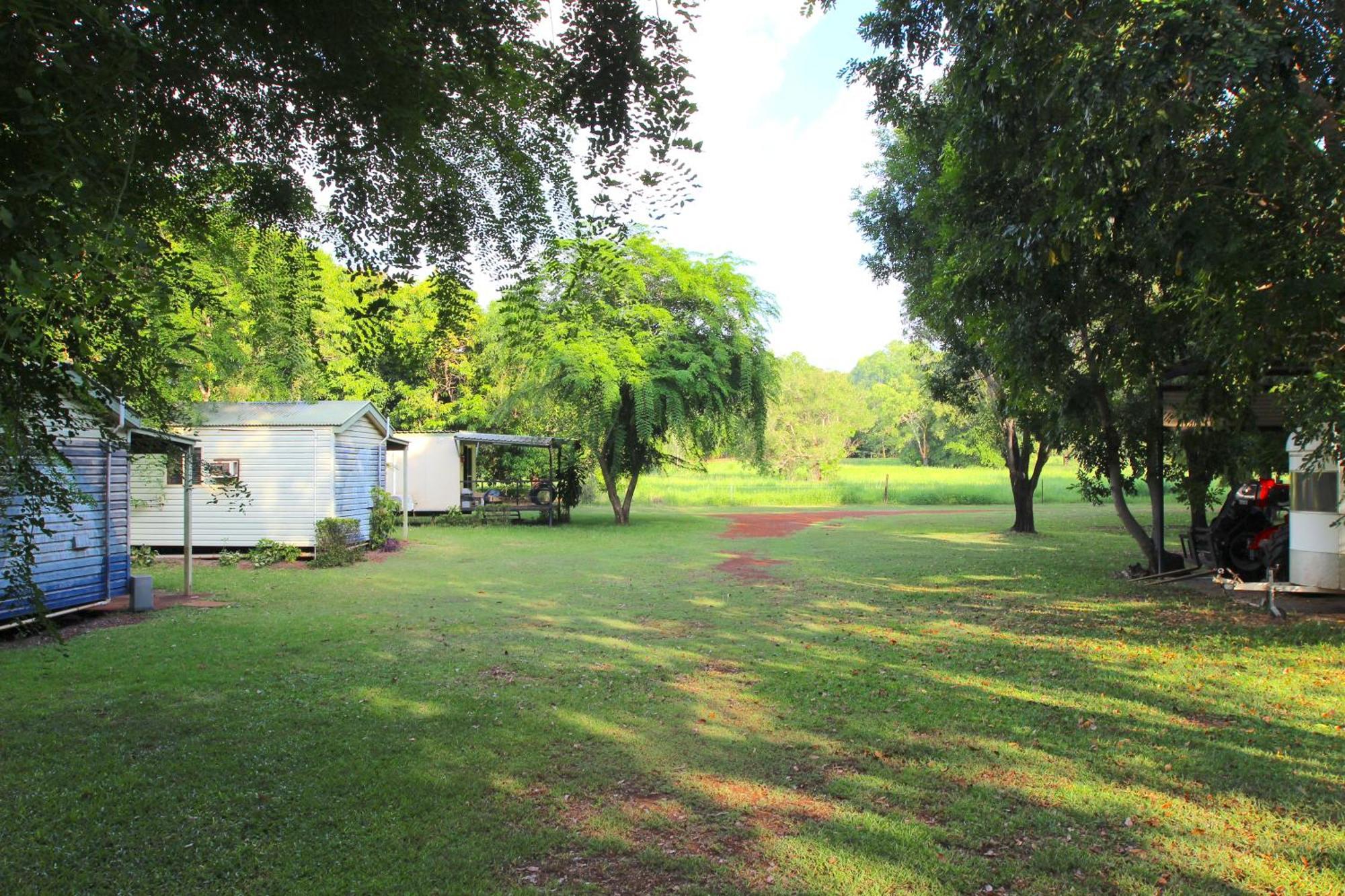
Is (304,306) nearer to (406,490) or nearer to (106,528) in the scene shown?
(106,528)

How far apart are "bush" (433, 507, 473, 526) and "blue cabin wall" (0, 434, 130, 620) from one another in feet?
49.4

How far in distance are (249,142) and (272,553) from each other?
578 inches

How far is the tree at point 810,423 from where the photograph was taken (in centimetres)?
5419

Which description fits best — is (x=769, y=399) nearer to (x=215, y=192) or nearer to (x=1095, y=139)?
(x=1095, y=139)

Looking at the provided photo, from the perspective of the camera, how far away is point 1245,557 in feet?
40.4

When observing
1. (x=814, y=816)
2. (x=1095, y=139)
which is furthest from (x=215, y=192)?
(x=1095, y=139)

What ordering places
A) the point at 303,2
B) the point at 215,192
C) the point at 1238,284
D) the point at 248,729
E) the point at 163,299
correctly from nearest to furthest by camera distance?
the point at 163,299
the point at 303,2
the point at 215,192
the point at 248,729
the point at 1238,284

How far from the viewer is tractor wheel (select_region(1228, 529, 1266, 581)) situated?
11.9m

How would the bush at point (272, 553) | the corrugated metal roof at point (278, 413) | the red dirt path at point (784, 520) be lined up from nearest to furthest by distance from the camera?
the bush at point (272, 553) < the corrugated metal roof at point (278, 413) < the red dirt path at point (784, 520)

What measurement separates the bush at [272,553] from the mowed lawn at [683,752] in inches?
224

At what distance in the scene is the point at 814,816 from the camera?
4.22m

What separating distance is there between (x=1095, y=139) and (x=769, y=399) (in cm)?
2136

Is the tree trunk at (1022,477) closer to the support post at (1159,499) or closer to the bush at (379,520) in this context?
the support post at (1159,499)

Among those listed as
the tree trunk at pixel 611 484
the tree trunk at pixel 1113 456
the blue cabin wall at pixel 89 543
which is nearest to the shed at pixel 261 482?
the blue cabin wall at pixel 89 543
